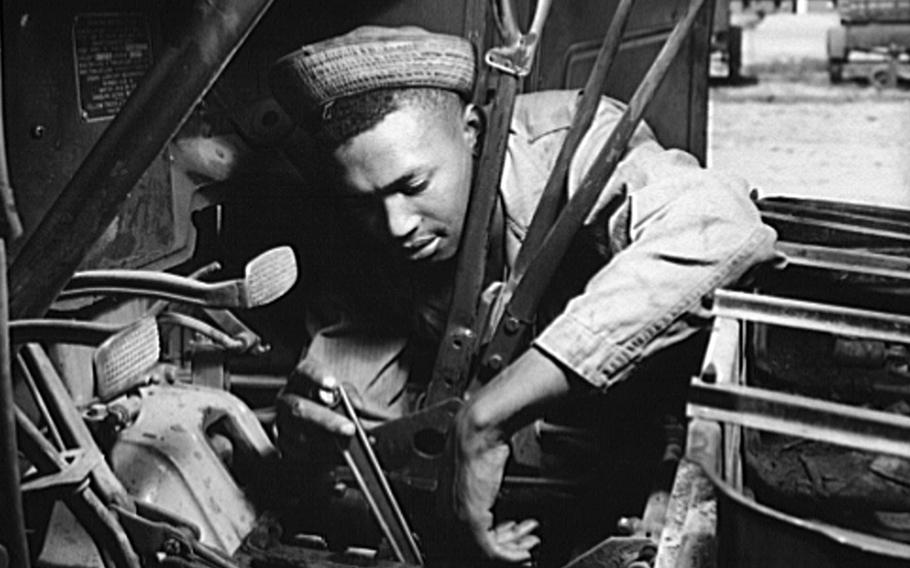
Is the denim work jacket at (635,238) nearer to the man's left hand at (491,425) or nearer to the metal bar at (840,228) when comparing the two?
the man's left hand at (491,425)

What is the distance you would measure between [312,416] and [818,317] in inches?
30.2

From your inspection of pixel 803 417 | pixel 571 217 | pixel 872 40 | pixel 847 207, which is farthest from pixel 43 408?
pixel 872 40

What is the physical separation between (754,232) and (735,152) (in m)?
4.60

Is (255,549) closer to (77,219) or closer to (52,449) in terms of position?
(52,449)

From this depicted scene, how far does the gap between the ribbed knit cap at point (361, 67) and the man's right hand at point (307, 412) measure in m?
0.42

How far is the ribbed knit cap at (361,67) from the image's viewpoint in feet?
5.36

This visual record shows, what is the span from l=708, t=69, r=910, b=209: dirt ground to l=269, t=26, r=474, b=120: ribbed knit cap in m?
3.10

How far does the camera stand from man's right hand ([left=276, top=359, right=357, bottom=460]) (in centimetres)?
168

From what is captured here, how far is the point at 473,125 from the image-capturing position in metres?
1.78

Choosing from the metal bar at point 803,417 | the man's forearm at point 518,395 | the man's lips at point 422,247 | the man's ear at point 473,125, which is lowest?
the man's forearm at point 518,395

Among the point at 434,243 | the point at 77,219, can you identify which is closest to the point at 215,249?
the point at 434,243

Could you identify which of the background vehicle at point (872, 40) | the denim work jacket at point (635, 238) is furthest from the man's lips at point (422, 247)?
the background vehicle at point (872, 40)

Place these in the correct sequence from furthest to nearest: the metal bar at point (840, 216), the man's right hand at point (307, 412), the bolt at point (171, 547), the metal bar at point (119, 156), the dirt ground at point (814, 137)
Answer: the dirt ground at point (814, 137) → the metal bar at point (840, 216) → the man's right hand at point (307, 412) → the bolt at point (171, 547) → the metal bar at point (119, 156)

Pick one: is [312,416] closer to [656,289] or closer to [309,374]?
[309,374]
